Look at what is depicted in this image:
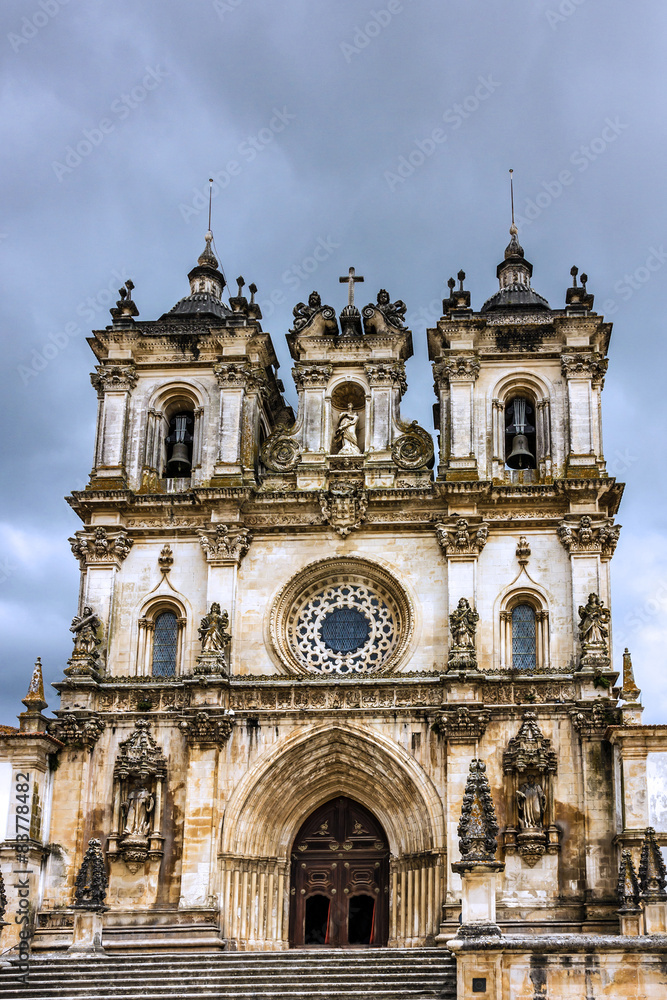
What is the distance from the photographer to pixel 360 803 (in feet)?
98.2

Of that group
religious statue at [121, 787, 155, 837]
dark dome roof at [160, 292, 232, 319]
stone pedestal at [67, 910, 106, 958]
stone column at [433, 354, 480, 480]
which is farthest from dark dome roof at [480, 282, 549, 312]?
stone pedestal at [67, 910, 106, 958]

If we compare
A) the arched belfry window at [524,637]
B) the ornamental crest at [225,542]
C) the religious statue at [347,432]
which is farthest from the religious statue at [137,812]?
the religious statue at [347,432]

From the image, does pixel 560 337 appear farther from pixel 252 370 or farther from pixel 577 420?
pixel 252 370

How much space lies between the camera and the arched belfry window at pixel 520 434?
32.4 metres

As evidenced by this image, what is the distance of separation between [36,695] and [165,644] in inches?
129

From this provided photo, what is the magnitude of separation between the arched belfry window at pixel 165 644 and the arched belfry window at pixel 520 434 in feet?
30.6

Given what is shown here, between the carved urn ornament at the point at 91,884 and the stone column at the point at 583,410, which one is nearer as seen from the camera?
the carved urn ornament at the point at 91,884

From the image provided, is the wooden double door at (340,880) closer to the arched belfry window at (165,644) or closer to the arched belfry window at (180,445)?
the arched belfry window at (165,644)

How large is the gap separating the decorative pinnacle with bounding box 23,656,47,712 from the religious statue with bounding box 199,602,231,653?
3917 mm

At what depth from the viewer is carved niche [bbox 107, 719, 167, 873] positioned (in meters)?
28.6

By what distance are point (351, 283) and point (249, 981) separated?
18.1 meters

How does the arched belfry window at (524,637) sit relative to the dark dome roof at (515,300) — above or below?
below

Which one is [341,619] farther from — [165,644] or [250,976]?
[250,976]

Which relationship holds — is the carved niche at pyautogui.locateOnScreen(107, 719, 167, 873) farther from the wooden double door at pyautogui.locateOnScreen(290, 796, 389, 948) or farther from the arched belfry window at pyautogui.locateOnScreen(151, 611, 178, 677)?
the wooden double door at pyautogui.locateOnScreen(290, 796, 389, 948)
